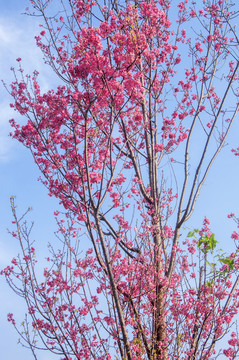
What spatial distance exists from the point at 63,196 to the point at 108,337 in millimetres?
2218

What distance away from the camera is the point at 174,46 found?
823 cm

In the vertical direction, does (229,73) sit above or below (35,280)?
above

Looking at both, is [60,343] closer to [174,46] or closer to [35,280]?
[35,280]

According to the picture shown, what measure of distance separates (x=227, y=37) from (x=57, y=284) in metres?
6.72

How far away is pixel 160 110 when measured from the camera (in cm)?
809

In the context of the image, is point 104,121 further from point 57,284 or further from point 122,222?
point 57,284

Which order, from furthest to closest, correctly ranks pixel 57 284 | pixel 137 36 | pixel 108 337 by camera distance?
pixel 57 284 → pixel 108 337 → pixel 137 36

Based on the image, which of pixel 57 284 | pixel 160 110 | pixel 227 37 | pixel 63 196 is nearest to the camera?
pixel 63 196

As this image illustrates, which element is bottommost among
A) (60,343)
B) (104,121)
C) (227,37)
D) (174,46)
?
(60,343)

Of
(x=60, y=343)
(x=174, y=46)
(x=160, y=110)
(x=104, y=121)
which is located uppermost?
(x=174, y=46)

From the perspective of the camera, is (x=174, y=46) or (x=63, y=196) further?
(x=174, y=46)

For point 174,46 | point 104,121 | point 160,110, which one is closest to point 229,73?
point 174,46

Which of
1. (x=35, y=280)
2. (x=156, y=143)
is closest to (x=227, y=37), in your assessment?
(x=156, y=143)

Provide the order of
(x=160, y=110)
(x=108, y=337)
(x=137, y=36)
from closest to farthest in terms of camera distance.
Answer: (x=137, y=36) → (x=108, y=337) → (x=160, y=110)
